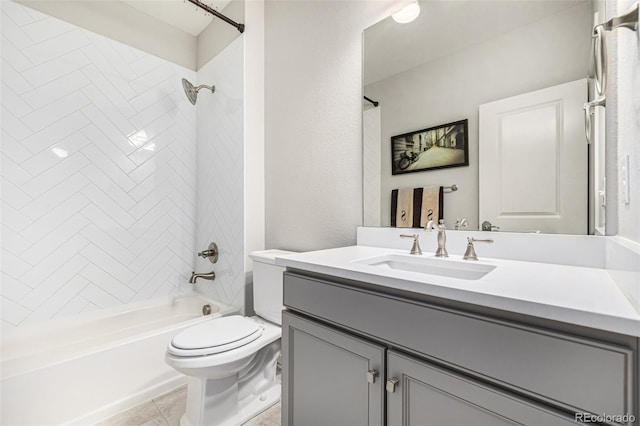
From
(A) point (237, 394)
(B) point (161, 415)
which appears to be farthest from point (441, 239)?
(B) point (161, 415)

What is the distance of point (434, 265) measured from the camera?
1.09 metres

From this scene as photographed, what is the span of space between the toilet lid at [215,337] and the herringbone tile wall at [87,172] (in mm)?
1162

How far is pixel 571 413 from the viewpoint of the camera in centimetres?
52

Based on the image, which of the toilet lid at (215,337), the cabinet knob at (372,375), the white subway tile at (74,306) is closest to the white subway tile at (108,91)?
the white subway tile at (74,306)

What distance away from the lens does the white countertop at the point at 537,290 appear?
1.63 ft

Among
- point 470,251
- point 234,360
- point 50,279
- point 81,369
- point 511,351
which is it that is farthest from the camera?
point 50,279

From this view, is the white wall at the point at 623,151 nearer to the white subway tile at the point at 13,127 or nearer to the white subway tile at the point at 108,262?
the white subway tile at the point at 108,262

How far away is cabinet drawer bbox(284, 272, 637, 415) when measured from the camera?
1.60ft

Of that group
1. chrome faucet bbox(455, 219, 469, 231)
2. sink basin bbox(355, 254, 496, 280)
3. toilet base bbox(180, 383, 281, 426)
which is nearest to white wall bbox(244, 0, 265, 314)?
toilet base bbox(180, 383, 281, 426)

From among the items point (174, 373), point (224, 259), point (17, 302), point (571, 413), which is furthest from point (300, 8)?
point (17, 302)

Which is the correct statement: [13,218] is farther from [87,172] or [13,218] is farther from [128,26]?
[128,26]

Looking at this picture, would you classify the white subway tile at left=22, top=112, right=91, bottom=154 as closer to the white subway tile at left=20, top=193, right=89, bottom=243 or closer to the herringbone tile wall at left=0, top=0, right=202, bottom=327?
the herringbone tile wall at left=0, top=0, right=202, bottom=327

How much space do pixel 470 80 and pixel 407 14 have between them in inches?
19.3

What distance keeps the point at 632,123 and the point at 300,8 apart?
6.00ft
